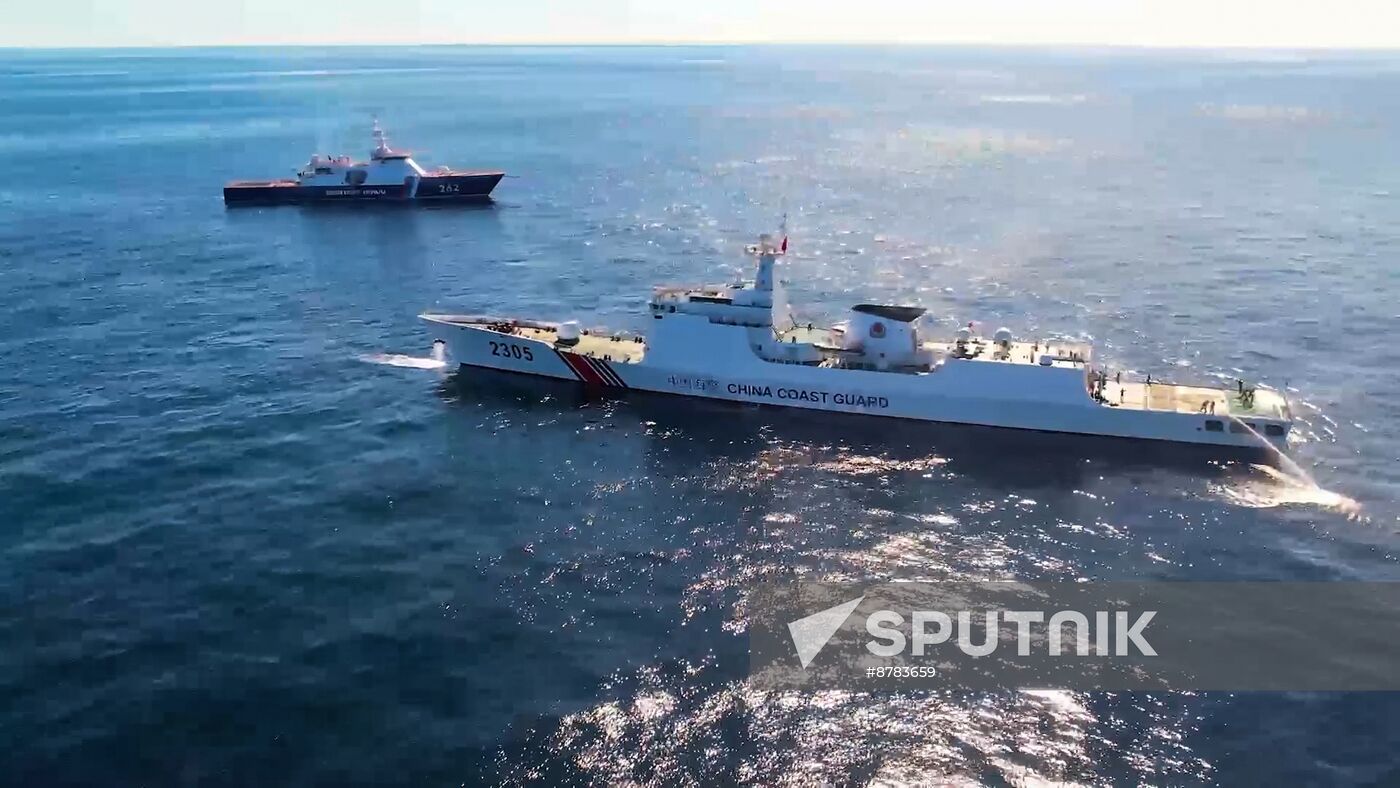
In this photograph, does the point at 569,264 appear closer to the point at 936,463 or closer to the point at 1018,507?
the point at 936,463

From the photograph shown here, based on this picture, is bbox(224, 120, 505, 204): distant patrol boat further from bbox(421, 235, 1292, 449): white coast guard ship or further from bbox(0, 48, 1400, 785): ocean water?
bbox(421, 235, 1292, 449): white coast guard ship

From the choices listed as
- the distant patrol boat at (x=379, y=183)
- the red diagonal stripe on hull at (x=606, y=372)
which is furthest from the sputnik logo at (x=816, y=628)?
the distant patrol boat at (x=379, y=183)

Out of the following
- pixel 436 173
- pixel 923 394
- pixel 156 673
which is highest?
pixel 436 173

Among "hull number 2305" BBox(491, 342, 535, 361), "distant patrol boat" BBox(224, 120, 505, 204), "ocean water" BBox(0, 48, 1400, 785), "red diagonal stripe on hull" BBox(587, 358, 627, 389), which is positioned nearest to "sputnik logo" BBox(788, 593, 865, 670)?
"ocean water" BBox(0, 48, 1400, 785)

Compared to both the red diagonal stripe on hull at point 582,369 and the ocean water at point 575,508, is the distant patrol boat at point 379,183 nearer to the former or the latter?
the ocean water at point 575,508

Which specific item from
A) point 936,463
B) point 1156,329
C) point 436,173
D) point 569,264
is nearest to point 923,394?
point 936,463

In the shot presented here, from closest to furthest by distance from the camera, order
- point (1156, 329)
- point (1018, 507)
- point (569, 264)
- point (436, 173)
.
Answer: point (1018, 507), point (1156, 329), point (569, 264), point (436, 173)
